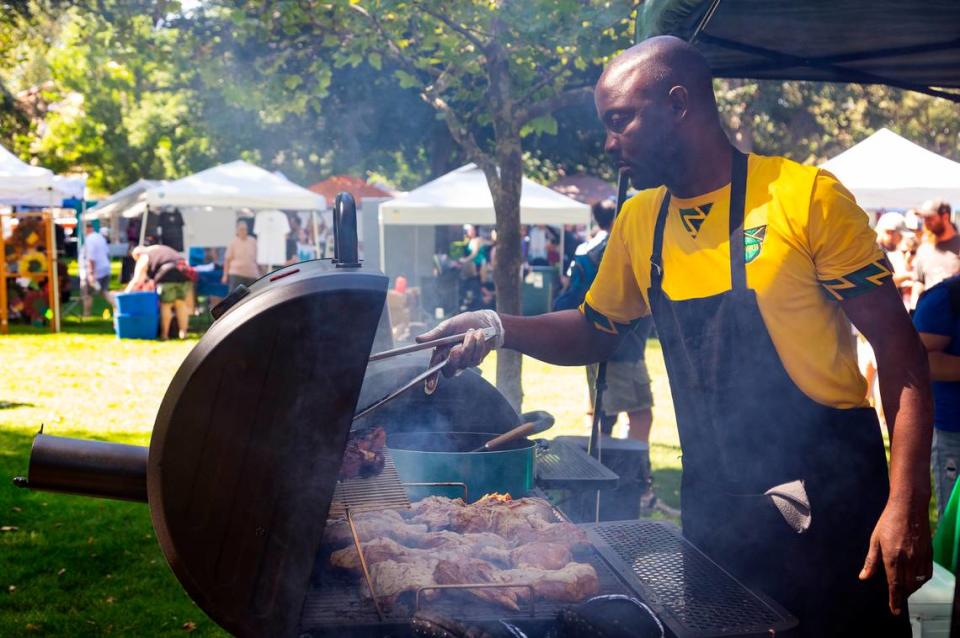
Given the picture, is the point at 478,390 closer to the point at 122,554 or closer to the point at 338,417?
the point at 338,417

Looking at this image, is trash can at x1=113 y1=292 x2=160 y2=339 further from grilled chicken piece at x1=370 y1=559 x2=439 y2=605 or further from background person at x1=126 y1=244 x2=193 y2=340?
grilled chicken piece at x1=370 y1=559 x2=439 y2=605

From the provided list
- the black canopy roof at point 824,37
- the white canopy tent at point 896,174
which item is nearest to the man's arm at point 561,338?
the black canopy roof at point 824,37

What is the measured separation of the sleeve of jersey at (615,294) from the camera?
262cm

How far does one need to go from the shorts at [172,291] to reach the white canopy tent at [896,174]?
9.70 metres

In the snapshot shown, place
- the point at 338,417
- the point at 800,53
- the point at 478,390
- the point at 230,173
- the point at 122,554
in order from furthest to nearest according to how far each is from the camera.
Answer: the point at 230,173 → the point at 122,554 → the point at 800,53 → the point at 478,390 → the point at 338,417

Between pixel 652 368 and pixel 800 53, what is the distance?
9174 mm

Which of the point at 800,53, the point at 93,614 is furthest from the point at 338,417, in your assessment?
the point at 93,614

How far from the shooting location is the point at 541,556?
82.3 inches

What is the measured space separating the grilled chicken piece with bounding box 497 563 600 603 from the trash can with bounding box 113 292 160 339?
13211 mm

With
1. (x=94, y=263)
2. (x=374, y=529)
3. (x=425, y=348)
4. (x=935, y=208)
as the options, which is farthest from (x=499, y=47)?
(x=94, y=263)

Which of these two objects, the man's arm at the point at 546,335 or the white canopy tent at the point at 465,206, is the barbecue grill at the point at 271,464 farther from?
the white canopy tent at the point at 465,206

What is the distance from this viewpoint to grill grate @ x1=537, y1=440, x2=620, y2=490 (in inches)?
131

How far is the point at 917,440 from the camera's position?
1.95 m

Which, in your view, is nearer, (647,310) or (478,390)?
(647,310)
